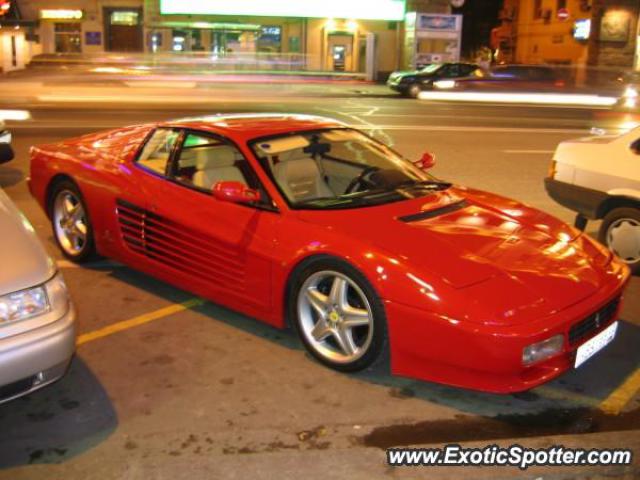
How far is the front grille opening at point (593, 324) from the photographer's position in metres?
3.67

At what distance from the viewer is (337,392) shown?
387cm

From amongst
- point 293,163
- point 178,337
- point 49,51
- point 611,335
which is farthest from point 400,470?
point 49,51

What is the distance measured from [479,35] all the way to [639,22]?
21.0 m

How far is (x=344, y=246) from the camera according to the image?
154 inches

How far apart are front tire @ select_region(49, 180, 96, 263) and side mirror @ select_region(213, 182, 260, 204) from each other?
65.8 inches

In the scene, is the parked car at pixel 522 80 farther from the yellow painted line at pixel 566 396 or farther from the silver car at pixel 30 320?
the silver car at pixel 30 320

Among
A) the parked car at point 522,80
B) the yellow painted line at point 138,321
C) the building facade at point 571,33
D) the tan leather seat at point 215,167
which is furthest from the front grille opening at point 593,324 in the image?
the building facade at point 571,33

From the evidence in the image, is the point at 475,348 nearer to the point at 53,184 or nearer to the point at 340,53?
the point at 53,184

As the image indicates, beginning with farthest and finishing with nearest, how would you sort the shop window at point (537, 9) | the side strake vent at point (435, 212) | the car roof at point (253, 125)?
the shop window at point (537, 9) < the car roof at point (253, 125) < the side strake vent at point (435, 212)

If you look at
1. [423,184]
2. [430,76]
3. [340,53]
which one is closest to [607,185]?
[423,184]

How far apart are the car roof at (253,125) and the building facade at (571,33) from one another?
3626 centimetres

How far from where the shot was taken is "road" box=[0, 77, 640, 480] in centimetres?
323

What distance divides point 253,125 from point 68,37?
34.5 m

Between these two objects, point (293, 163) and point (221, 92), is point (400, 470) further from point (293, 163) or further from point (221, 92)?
point (221, 92)
